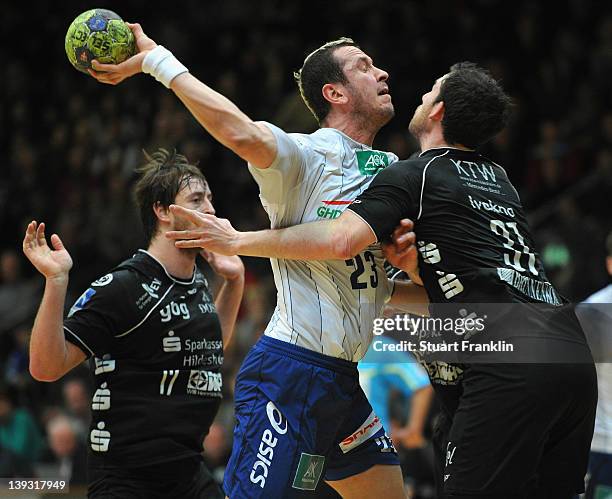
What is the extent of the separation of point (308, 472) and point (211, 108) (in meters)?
1.71

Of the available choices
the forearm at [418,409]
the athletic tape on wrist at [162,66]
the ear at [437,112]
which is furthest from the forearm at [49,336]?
the forearm at [418,409]

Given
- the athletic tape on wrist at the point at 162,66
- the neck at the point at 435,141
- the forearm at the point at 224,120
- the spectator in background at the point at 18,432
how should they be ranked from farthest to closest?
the spectator in background at the point at 18,432 → the neck at the point at 435,141 → the athletic tape on wrist at the point at 162,66 → the forearm at the point at 224,120

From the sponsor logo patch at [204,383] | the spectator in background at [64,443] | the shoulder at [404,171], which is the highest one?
the shoulder at [404,171]

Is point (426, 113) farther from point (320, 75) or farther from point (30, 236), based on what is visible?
point (30, 236)

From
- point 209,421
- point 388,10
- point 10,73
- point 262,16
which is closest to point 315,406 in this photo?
point 209,421

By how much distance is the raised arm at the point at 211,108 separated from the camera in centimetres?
398

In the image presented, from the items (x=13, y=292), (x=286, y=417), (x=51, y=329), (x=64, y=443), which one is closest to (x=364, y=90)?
(x=286, y=417)

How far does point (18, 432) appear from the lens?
10.5 meters

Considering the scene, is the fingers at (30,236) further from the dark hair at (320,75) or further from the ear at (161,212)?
the dark hair at (320,75)

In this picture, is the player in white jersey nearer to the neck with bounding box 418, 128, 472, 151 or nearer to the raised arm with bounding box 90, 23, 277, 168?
the raised arm with bounding box 90, 23, 277, 168

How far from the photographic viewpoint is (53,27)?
1734cm

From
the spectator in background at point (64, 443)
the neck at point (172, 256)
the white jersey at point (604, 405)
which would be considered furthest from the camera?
the spectator in background at point (64, 443)

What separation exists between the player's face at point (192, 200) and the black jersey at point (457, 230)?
1383mm

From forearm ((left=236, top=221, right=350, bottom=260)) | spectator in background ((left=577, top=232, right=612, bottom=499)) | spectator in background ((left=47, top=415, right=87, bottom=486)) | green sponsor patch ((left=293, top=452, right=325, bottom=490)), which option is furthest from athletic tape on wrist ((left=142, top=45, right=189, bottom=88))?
spectator in background ((left=47, top=415, right=87, bottom=486))
